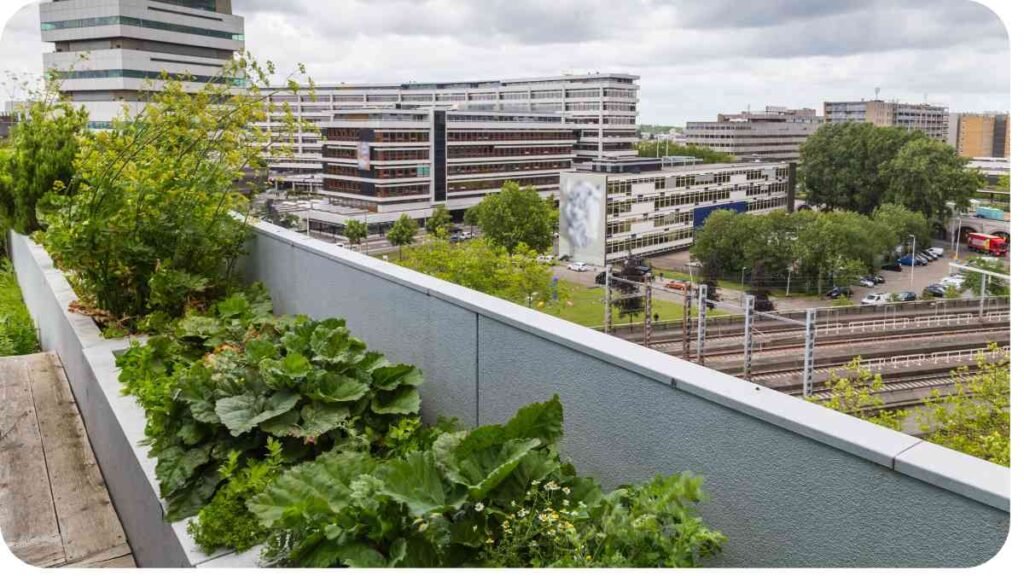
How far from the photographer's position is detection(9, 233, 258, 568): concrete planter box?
156cm

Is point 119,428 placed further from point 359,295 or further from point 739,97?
point 739,97

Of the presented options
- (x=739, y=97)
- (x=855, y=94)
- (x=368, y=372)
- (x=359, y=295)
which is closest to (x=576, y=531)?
(x=368, y=372)

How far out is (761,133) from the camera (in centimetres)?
5609

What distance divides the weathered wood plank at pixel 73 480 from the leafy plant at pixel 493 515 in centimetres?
99

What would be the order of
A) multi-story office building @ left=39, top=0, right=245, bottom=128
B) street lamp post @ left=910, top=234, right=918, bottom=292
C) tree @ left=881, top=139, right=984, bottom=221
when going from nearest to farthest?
tree @ left=881, top=139, right=984, bottom=221 < street lamp post @ left=910, top=234, right=918, bottom=292 < multi-story office building @ left=39, top=0, right=245, bottom=128

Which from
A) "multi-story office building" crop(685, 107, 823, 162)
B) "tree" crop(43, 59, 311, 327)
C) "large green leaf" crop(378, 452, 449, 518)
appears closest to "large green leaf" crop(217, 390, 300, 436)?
"large green leaf" crop(378, 452, 449, 518)

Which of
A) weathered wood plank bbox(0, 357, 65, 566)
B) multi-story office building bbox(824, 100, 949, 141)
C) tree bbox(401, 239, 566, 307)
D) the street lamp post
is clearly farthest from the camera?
multi-story office building bbox(824, 100, 949, 141)

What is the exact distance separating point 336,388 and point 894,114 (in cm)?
3858

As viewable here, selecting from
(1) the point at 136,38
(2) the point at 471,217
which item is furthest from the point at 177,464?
(1) the point at 136,38

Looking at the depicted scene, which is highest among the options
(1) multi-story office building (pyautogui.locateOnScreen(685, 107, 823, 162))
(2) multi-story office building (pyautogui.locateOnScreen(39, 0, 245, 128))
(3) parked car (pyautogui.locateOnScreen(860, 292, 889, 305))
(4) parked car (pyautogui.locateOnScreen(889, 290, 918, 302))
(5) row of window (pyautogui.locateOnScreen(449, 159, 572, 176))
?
(2) multi-story office building (pyautogui.locateOnScreen(39, 0, 245, 128))

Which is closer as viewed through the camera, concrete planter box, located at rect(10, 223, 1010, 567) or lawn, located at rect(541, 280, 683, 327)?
concrete planter box, located at rect(10, 223, 1010, 567)

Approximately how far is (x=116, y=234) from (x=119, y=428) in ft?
3.65

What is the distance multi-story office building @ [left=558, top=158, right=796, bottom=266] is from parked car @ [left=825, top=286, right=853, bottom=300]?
9.45 m

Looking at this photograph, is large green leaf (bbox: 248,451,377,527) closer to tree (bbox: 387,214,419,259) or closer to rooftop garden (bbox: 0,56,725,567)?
rooftop garden (bbox: 0,56,725,567)
